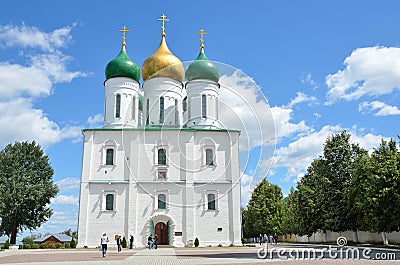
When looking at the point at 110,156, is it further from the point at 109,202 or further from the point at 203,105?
the point at 203,105

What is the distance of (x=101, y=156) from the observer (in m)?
35.9

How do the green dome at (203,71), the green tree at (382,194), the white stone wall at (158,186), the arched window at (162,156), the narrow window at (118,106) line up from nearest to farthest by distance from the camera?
the green tree at (382,194) < the white stone wall at (158,186) < the arched window at (162,156) < the narrow window at (118,106) < the green dome at (203,71)

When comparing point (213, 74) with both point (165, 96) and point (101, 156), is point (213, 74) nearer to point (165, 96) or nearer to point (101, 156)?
point (165, 96)

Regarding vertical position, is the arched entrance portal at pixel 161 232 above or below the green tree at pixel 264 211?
below

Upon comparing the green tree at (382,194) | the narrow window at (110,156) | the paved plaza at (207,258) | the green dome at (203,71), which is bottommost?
the paved plaza at (207,258)

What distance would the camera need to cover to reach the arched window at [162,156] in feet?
119

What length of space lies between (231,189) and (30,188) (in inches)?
804

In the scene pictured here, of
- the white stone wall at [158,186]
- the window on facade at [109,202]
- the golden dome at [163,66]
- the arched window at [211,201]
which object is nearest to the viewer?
the white stone wall at [158,186]

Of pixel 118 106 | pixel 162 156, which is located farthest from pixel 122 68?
pixel 162 156

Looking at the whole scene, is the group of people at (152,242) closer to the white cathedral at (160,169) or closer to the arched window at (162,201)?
the white cathedral at (160,169)

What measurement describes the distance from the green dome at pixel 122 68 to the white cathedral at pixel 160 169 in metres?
0.09

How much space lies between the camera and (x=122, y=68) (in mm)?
38938

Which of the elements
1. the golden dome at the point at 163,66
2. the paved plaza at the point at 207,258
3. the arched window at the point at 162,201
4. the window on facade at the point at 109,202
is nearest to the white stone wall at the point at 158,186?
the arched window at the point at 162,201

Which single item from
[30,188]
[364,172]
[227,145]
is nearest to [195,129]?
[227,145]
